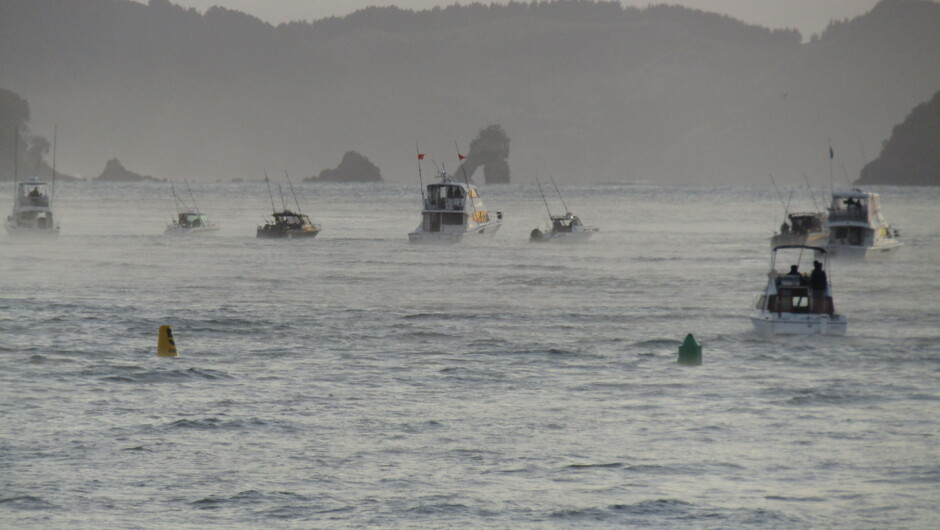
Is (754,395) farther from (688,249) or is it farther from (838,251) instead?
(688,249)

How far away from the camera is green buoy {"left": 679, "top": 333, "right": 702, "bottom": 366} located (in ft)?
79.7

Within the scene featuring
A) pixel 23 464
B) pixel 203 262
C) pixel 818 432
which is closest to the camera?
pixel 23 464

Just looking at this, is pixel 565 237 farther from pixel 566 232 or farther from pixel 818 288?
pixel 818 288

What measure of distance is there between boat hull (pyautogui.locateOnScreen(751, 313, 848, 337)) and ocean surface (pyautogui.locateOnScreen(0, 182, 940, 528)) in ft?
1.37

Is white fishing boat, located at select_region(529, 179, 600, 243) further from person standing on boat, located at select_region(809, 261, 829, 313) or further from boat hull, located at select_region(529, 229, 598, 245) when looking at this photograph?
person standing on boat, located at select_region(809, 261, 829, 313)

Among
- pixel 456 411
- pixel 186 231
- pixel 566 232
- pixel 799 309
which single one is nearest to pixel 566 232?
pixel 566 232

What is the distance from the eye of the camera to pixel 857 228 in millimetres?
62562

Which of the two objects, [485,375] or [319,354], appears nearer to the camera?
[485,375]

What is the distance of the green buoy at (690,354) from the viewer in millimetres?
24297

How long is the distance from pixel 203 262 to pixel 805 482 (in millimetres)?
47063

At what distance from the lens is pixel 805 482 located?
14.7 meters

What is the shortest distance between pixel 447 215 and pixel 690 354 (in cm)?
4887

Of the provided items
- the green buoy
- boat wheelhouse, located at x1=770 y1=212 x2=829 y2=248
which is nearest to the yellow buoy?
the green buoy

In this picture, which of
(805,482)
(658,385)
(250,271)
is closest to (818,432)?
(805,482)
